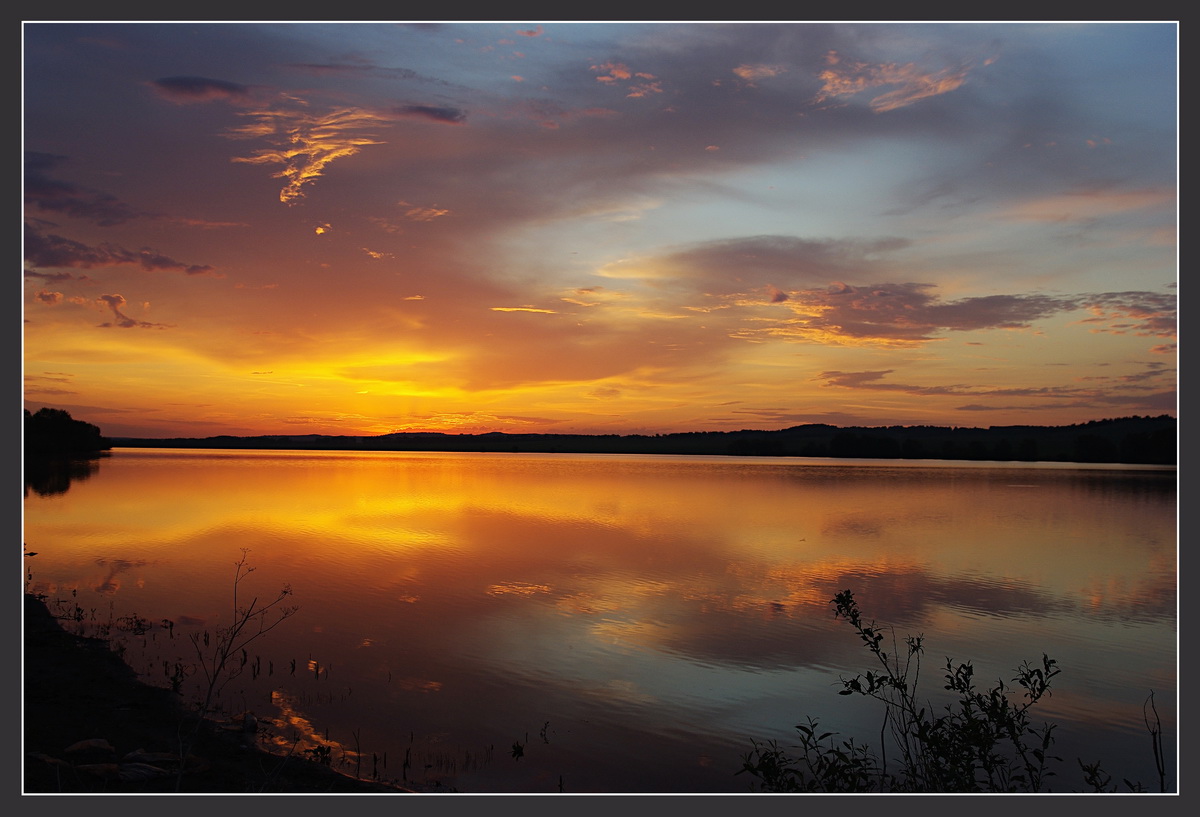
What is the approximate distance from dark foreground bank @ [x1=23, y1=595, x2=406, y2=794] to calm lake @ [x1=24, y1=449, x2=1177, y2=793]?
50cm

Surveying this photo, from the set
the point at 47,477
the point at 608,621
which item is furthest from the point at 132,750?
the point at 47,477

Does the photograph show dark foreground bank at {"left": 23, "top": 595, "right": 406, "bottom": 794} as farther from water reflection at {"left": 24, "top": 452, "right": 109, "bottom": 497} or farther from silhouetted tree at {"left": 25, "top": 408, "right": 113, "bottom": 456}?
water reflection at {"left": 24, "top": 452, "right": 109, "bottom": 497}

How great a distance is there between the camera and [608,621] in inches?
526

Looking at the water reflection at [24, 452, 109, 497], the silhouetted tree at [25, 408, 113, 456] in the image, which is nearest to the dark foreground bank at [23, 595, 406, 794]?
the silhouetted tree at [25, 408, 113, 456]

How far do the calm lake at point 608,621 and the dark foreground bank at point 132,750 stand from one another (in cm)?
50

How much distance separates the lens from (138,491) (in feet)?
124

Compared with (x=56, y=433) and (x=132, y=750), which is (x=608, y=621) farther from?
(x=56, y=433)

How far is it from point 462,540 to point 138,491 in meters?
24.6

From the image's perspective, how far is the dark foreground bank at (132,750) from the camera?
6.48 meters

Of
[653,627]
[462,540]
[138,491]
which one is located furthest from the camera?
[138,491]

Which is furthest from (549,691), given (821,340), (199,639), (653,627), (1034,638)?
(821,340)

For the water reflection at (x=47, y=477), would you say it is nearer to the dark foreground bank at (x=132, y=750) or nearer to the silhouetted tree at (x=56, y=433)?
the silhouetted tree at (x=56, y=433)

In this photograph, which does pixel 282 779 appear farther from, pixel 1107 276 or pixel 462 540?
pixel 462 540

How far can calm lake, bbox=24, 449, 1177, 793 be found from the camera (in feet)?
27.1
